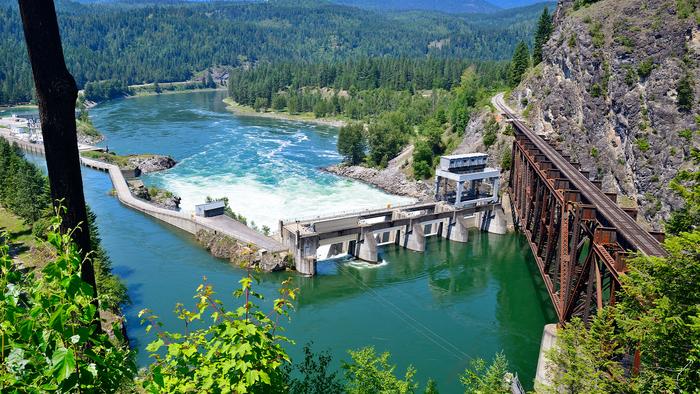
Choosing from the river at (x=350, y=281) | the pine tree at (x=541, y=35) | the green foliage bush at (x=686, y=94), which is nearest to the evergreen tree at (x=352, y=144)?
the river at (x=350, y=281)

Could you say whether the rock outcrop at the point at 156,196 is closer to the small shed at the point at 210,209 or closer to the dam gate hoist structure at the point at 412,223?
the small shed at the point at 210,209

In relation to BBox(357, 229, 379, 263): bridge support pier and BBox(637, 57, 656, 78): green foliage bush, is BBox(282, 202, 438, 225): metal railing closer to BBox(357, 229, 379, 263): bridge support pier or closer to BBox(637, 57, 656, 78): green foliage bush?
BBox(357, 229, 379, 263): bridge support pier

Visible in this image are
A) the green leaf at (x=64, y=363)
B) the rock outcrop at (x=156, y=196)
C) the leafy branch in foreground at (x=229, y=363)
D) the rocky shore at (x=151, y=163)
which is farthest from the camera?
the rocky shore at (x=151, y=163)

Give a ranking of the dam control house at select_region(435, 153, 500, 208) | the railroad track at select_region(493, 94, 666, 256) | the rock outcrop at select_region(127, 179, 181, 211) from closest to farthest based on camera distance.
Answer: the railroad track at select_region(493, 94, 666, 256)
the dam control house at select_region(435, 153, 500, 208)
the rock outcrop at select_region(127, 179, 181, 211)

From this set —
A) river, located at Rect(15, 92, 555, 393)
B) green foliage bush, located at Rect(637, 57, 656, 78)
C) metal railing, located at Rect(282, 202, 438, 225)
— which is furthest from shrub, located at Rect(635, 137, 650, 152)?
metal railing, located at Rect(282, 202, 438, 225)

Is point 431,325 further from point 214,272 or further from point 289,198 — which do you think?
point 289,198
